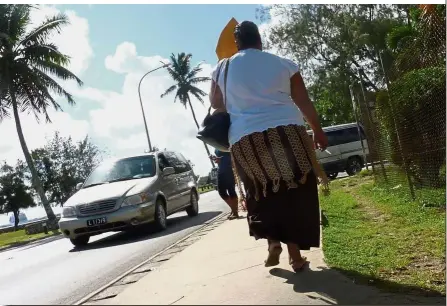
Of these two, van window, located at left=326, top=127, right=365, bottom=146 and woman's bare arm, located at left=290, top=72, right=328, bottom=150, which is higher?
van window, located at left=326, top=127, right=365, bottom=146

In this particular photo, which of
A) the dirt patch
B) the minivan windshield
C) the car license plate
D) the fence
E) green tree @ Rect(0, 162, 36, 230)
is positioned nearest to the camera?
the fence

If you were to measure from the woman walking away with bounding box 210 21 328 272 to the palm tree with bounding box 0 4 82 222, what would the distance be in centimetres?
1792

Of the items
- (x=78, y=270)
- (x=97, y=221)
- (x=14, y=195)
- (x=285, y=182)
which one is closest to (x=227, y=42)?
(x=285, y=182)

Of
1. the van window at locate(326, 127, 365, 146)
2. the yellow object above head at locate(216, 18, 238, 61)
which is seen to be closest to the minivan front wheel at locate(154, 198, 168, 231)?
the yellow object above head at locate(216, 18, 238, 61)

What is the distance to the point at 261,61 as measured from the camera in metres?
3.32

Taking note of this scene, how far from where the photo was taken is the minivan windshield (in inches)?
373

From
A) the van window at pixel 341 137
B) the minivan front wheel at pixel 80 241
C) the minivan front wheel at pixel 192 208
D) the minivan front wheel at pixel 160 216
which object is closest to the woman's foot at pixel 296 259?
the minivan front wheel at pixel 160 216

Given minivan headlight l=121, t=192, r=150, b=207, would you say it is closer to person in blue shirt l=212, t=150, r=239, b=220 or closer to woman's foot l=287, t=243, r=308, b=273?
person in blue shirt l=212, t=150, r=239, b=220

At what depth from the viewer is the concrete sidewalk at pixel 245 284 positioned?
8.72 feet

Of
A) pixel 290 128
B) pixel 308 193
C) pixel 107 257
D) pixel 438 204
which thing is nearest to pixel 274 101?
pixel 290 128

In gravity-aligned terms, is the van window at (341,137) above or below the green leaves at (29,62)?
below

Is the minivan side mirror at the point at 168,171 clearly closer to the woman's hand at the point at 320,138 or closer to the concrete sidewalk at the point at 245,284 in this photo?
the concrete sidewalk at the point at 245,284

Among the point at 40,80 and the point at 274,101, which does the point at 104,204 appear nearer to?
the point at 274,101

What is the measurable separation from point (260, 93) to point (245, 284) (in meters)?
1.14
